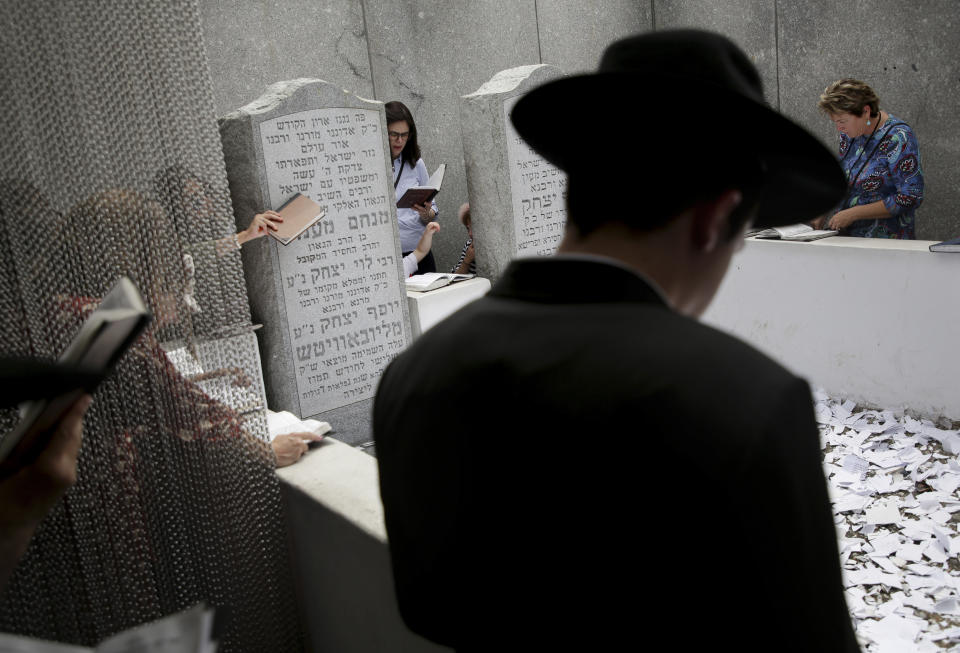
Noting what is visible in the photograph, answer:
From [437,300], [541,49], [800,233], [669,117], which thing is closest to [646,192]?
[669,117]

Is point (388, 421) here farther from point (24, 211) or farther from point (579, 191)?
point (24, 211)

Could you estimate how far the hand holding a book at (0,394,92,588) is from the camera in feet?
4.00

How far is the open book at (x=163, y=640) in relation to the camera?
0.84 m

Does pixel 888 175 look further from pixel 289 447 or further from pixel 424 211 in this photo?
pixel 289 447

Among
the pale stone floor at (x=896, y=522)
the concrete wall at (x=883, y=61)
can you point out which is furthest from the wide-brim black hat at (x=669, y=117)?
the concrete wall at (x=883, y=61)

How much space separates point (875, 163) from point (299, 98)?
3.28m

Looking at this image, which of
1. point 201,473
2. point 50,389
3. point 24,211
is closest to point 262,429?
point 201,473

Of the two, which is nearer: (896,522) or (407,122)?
(896,522)

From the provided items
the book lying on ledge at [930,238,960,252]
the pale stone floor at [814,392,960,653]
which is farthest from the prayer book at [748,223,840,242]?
the pale stone floor at [814,392,960,653]

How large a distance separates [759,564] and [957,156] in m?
6.71

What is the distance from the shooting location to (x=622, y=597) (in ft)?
2.91

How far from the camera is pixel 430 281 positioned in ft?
17.8

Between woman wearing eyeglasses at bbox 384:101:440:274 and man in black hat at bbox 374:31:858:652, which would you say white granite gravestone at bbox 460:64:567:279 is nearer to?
woman wearing eyeglasses at bbox 384:101:440:274

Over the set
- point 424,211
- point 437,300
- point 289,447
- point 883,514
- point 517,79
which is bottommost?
point 883,514
